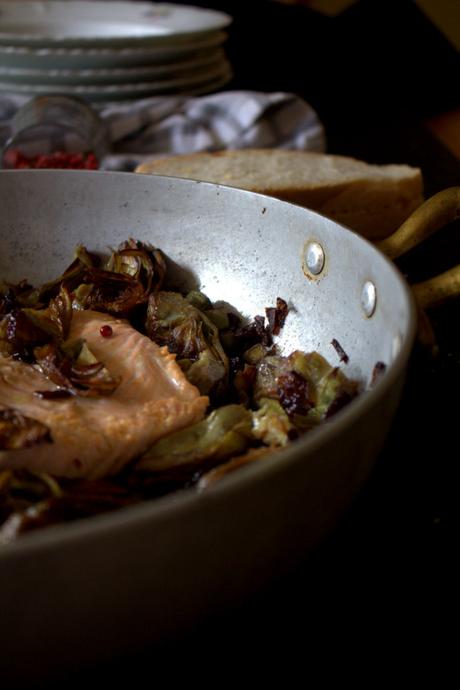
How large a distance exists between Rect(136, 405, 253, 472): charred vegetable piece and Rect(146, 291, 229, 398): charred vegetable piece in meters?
0.19

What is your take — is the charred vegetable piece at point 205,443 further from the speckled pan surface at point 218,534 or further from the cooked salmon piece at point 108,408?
the speckled pan surface at point 218,534

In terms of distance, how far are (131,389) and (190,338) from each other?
213 mm

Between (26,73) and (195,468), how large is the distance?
2373mm

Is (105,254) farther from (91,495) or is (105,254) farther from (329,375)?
(91,495)

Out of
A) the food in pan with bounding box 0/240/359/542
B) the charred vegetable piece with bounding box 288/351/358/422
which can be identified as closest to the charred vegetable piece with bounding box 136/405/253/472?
the food in pan with bounding box 0/240/359/542

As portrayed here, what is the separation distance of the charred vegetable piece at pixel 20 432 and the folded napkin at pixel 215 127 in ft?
6.59

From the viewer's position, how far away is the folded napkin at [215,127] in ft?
10.2

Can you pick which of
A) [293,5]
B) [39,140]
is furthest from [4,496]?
[293,5]

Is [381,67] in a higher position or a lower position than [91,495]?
lower

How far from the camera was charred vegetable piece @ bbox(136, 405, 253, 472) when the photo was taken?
122 cm

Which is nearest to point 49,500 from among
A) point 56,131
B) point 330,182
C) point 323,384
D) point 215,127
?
point 323,384

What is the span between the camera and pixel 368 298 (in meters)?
1.31

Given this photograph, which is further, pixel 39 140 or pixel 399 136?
pixel 399 136

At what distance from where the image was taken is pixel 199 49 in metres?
3.31
